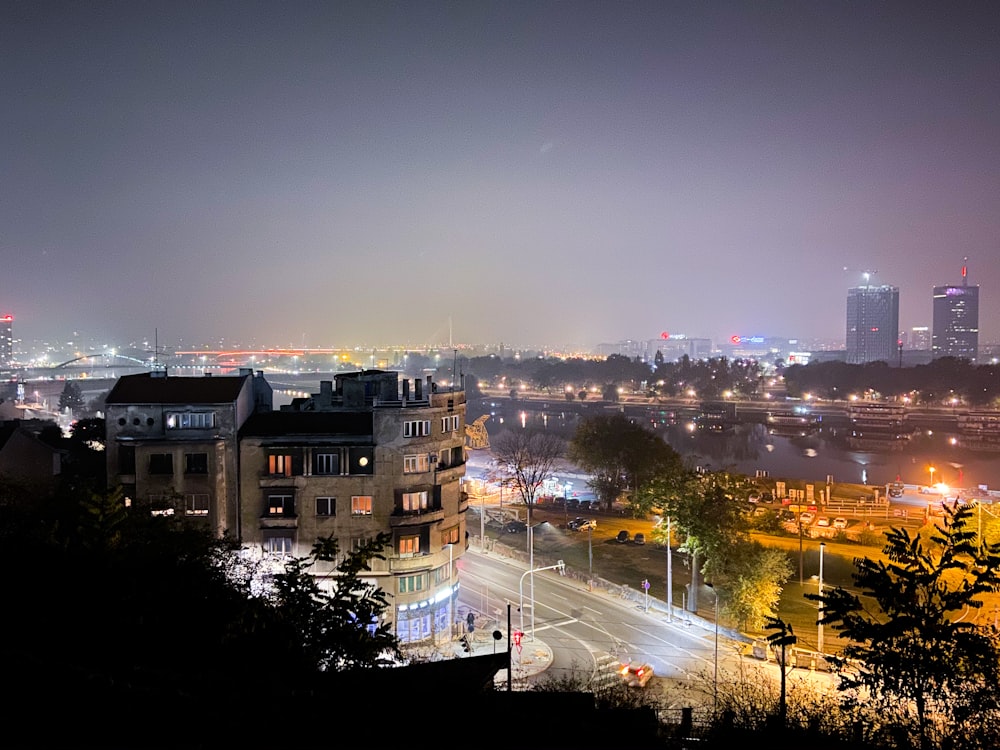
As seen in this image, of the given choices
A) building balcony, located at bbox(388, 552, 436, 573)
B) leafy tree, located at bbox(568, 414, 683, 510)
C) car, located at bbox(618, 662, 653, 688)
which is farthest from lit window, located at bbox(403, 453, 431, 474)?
leafy tree, located at bbox(568, 414, 683, 510)

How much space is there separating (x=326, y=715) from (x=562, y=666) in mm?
13150

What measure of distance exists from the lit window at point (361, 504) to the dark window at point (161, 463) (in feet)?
18.8

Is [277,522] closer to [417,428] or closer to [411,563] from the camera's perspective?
[411,563]

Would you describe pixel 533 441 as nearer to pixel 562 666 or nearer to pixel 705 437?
pixel 705 437

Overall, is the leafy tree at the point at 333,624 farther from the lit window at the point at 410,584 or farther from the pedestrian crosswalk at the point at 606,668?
the lit window at the point at 410,584

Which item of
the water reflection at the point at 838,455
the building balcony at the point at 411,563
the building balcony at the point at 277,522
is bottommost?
the water reflection at the point at 838,455

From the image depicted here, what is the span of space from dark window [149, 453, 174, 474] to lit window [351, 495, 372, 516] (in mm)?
5719

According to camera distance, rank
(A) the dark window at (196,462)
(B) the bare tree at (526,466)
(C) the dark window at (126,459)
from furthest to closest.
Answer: (B) the bare tree at (526,466) → (C) the dark window at (126,459) → (A) the dark window at (196,462)

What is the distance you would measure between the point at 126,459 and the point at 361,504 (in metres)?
7.49

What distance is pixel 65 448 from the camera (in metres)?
32.2

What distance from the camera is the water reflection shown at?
6619 cm

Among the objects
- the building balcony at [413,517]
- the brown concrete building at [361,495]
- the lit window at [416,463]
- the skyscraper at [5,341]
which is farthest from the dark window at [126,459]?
the skyscraper at [5,341]

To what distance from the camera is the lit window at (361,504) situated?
2445 centimetres

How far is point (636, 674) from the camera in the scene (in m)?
21.0
